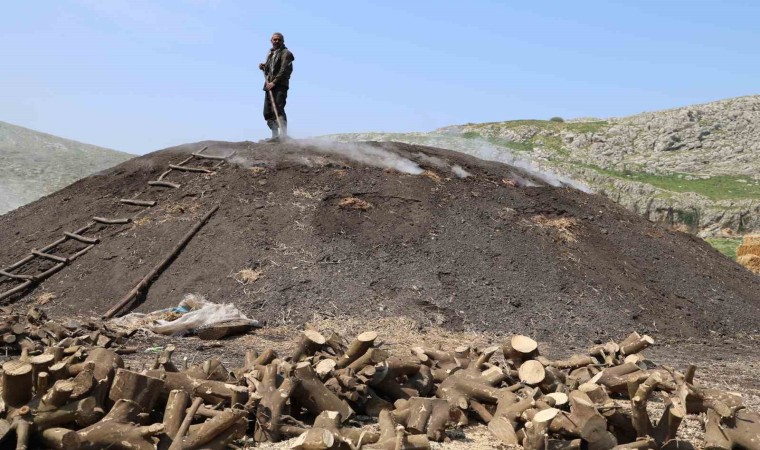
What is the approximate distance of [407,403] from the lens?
5391 mm

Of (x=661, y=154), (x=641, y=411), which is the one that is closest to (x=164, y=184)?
(x=641, y=411)

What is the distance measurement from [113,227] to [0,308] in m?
2.63

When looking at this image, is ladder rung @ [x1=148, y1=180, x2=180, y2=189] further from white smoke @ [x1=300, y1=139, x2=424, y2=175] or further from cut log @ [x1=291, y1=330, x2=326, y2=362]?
cut log @ [x1=291, y1=330, x2=326, y2=362]

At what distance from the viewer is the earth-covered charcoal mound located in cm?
986

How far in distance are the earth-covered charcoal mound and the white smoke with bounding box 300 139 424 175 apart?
0.06 meters

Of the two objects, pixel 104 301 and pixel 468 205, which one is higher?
pixel 468 205

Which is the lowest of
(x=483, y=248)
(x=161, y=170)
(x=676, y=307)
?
(x=676, y=307)

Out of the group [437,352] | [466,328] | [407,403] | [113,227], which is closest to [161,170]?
[113,227]

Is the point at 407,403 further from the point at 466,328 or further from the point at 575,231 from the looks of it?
the point at 575,231

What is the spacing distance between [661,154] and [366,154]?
1139 inches

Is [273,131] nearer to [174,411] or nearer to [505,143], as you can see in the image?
[174,411]

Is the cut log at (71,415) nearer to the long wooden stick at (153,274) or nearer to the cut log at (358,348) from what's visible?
the cut log at (358,348)

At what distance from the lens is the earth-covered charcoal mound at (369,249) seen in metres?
9.86

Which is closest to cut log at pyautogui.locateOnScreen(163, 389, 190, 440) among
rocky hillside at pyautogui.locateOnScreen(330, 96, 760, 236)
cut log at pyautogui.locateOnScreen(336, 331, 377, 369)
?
cut log at pyautogui.locateOnScreen(336, 331, 377, 369)
